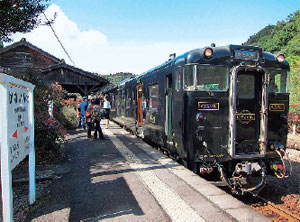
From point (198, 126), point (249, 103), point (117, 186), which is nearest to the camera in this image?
point (117, 186)

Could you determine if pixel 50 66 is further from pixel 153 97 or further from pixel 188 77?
pixel 188 77

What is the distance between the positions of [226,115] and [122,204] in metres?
2.74

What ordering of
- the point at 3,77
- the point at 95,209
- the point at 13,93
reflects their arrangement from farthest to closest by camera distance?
the point at 95,209 < the point at 13,93 < the point at 3,77

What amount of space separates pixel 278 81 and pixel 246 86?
0.90 metres

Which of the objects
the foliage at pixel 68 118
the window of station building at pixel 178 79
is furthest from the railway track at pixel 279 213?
the foliage at pixel 68 118

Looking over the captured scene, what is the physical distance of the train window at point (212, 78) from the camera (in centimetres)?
503

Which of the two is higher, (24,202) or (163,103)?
(163,103)

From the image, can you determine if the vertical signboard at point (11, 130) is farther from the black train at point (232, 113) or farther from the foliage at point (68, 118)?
the foliage at point (68, 118)

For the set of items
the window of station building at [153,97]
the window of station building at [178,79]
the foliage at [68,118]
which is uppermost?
the window of station building at [178,79]

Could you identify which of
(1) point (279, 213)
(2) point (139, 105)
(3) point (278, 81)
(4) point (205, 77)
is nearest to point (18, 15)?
(4) point (205, 77)

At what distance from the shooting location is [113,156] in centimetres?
675

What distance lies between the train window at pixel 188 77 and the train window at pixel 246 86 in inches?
42.7

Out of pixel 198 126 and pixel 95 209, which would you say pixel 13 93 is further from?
pixel 198 126

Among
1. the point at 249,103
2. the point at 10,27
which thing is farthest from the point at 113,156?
the point at 10,27
